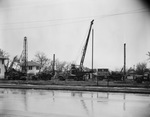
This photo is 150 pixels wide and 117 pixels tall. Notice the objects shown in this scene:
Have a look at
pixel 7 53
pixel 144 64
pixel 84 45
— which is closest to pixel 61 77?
pixel 84 45

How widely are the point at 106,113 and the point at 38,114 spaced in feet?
→ 9.16

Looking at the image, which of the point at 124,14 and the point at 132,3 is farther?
the point at 124,14

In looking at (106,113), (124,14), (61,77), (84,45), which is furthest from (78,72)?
(106,113)

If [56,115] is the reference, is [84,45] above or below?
above

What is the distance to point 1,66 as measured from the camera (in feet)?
197

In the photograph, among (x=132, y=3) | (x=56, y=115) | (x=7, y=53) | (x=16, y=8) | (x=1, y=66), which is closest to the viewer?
(x=56, y=115)

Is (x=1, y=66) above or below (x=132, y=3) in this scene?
below

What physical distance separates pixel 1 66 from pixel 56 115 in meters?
55.0

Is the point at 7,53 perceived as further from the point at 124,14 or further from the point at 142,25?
the point at 142,25

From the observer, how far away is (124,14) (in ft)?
86.2

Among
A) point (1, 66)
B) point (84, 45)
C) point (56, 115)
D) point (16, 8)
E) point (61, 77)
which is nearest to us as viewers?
point (56, 115)

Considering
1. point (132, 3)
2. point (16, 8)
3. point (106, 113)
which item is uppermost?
point (16, 8)

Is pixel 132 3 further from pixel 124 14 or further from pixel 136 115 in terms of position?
pixel 136 115

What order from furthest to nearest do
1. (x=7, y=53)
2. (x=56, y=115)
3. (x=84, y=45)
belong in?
(x=7, y=53), (x=84, y=45), (x=56, y=115)
